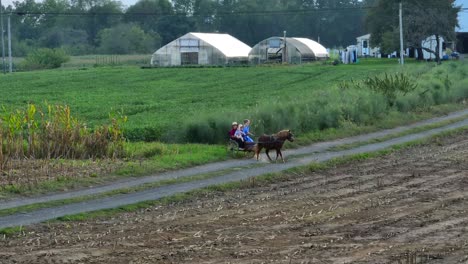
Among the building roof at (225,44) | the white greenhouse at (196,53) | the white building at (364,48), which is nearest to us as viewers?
the white greenhouse at (196,53)

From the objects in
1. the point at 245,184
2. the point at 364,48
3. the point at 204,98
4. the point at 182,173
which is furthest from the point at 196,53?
the point at 245,184

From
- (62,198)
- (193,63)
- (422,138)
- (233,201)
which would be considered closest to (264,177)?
(233,201)

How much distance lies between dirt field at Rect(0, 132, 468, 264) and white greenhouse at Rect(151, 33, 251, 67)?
2533 inches

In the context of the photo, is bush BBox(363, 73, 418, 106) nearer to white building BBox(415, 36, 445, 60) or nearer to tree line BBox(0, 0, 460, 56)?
white building BBox(415, 36, 445, 60)

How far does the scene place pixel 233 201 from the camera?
1688cm

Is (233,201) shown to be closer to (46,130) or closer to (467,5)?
(46,130)

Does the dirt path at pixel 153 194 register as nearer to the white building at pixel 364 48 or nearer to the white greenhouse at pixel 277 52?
the white greenhouse at pixel 277 52

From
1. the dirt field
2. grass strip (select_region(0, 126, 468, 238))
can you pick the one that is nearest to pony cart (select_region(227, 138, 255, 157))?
grass strip (select_region(0, 126, 468, 238))

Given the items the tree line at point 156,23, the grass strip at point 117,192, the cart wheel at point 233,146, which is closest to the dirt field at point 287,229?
the grass strip at point 117,192

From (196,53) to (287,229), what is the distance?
7100 cm

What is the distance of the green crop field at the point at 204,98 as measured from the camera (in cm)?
2662

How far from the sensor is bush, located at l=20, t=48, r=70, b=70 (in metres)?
88.3

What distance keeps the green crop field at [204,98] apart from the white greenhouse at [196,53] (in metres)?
14.5

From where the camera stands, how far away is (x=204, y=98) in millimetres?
42188
